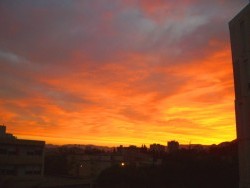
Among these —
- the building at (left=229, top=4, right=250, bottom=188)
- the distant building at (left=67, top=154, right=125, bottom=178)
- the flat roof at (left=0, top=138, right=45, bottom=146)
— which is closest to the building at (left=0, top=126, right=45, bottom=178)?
the flat roof at (left=0, top=138, right=45, bottom=146)

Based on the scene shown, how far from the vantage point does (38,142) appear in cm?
4434

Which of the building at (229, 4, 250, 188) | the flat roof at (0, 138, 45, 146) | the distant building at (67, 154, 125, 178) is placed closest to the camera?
the building at (229, 4, 250, 188)

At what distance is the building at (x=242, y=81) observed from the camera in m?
17.0

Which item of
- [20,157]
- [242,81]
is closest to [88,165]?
[20,157]

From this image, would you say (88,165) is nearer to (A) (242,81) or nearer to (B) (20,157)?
(B) (20,157)

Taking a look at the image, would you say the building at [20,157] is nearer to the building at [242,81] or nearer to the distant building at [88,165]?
the building at [242,81]

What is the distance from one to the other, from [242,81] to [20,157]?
3124 cm

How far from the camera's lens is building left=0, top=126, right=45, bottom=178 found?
40031 millimetres

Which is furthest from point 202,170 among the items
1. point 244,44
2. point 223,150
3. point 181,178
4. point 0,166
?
point 244,44

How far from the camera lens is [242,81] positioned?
1745 cm

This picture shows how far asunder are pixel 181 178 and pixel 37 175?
22.4 metres

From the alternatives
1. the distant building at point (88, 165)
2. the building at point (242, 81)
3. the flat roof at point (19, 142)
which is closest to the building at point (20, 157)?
the flat roof at point (19, 142)

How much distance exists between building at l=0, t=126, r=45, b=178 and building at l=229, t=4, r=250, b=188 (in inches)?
1142

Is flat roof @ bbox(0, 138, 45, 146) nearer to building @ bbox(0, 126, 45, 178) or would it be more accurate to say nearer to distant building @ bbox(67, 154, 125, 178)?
building @ bbox(0, 126, 45, 178)
